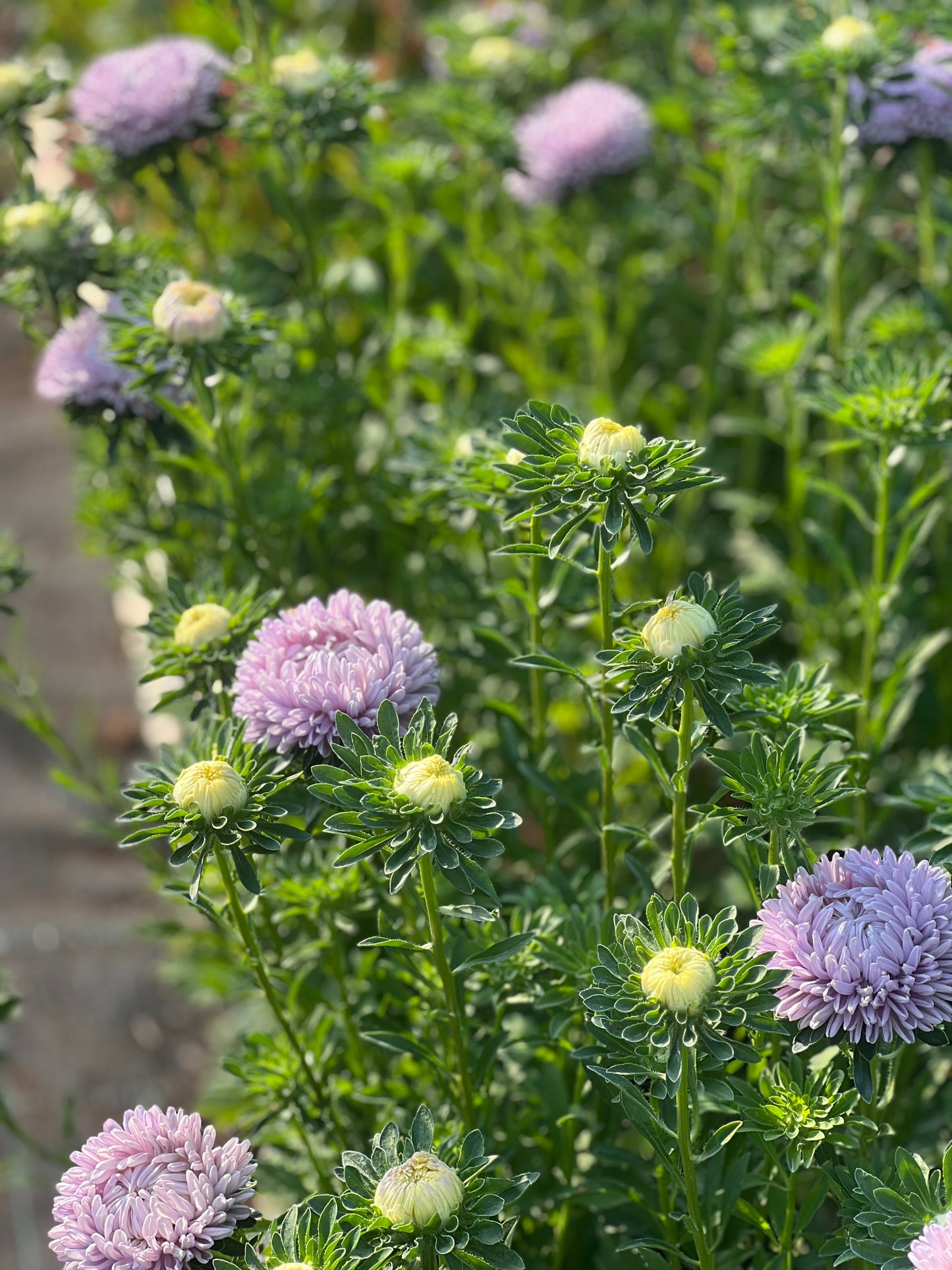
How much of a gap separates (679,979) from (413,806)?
0.80ft

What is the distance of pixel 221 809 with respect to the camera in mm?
1143

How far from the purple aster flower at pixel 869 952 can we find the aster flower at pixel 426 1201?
26cm

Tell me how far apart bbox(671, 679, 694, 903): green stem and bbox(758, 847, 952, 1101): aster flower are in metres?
0.13

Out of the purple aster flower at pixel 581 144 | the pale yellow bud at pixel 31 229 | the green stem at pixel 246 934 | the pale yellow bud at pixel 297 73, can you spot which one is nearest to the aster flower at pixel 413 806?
the green stem at pixel 246 934

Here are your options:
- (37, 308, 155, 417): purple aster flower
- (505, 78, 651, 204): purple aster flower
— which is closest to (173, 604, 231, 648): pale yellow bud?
(37, 308, 155, 417): purple aster flower

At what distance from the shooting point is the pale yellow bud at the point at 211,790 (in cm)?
114

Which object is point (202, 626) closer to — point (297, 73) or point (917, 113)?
point (297, 73)

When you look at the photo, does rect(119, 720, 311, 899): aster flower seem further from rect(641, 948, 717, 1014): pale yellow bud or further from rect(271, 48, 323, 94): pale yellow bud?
rect(271, 48, 323, 94): pale yellow bud

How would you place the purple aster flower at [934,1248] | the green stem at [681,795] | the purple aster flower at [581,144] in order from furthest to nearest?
1. the purple aster flower at [581,144]
2. the green stem at [681,795]
3. the purple aster flower at [934,1248]

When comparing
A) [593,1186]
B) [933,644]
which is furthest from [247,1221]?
[933,644]

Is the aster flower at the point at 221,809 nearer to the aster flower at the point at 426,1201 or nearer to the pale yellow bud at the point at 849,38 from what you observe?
the aster flower at the point at 426,1201

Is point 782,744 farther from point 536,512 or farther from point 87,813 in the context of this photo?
point 87,813

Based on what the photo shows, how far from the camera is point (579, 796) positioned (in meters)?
1.73

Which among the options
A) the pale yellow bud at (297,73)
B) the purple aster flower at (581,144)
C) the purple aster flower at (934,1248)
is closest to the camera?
the purple aster flower at (934,1248)
